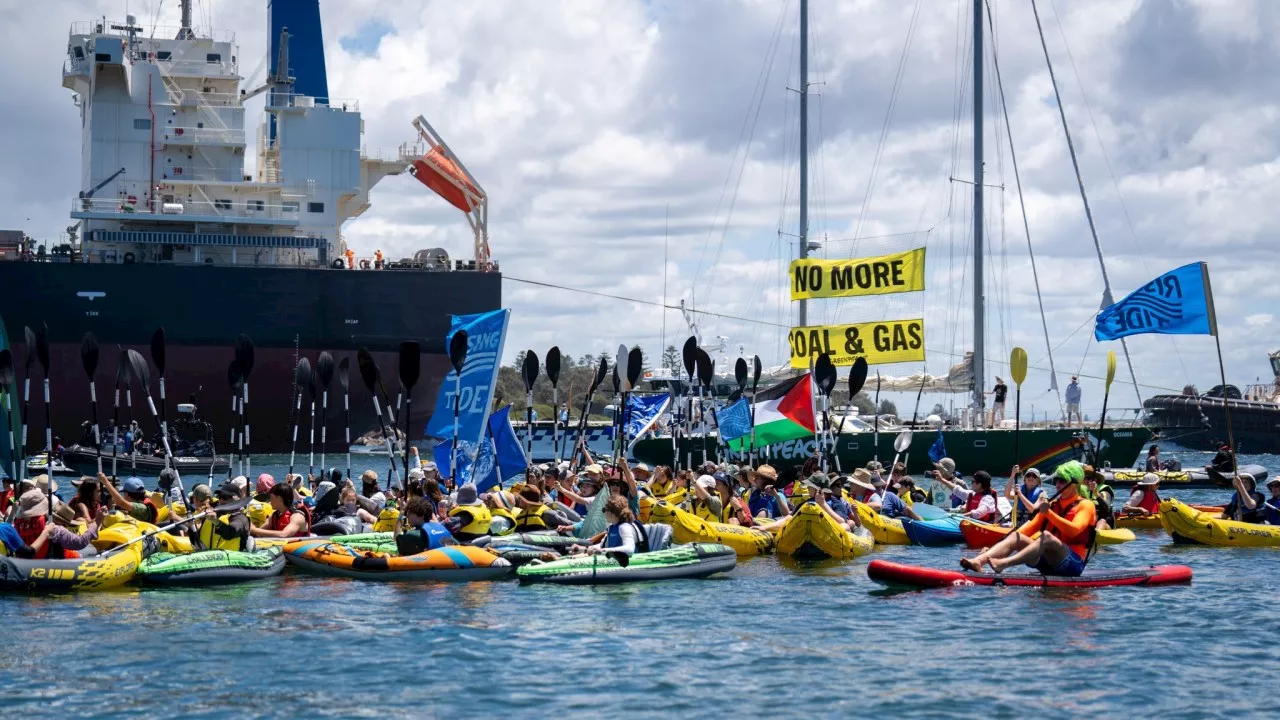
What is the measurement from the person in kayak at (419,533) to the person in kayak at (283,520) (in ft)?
6.41

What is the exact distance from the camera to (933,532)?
2208 cm

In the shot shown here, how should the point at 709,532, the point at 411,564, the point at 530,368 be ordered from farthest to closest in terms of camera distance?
the point at 530,368 < the point at 709,532 < the point at 411,564

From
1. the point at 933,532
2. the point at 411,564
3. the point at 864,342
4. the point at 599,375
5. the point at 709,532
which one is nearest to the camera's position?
the point at 411,564

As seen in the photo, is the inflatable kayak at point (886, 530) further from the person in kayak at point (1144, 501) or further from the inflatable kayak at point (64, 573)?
the inflatable kayak at point (64, 573)

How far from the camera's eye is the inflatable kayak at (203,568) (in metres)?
16.6

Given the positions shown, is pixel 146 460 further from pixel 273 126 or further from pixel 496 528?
pixel 496 528

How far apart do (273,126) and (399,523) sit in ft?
137

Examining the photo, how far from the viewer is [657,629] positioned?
1441 centimetres

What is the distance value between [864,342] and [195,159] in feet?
85.3

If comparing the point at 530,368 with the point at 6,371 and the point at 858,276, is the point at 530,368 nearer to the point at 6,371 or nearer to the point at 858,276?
the point at 6,371

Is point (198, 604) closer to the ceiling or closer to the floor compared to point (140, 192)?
closer to the floor

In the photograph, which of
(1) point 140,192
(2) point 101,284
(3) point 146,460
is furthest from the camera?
(1) point 140,192

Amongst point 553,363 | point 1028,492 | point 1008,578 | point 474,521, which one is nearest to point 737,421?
point 553,363

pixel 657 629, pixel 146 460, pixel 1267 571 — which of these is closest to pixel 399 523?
pixel 657 629
